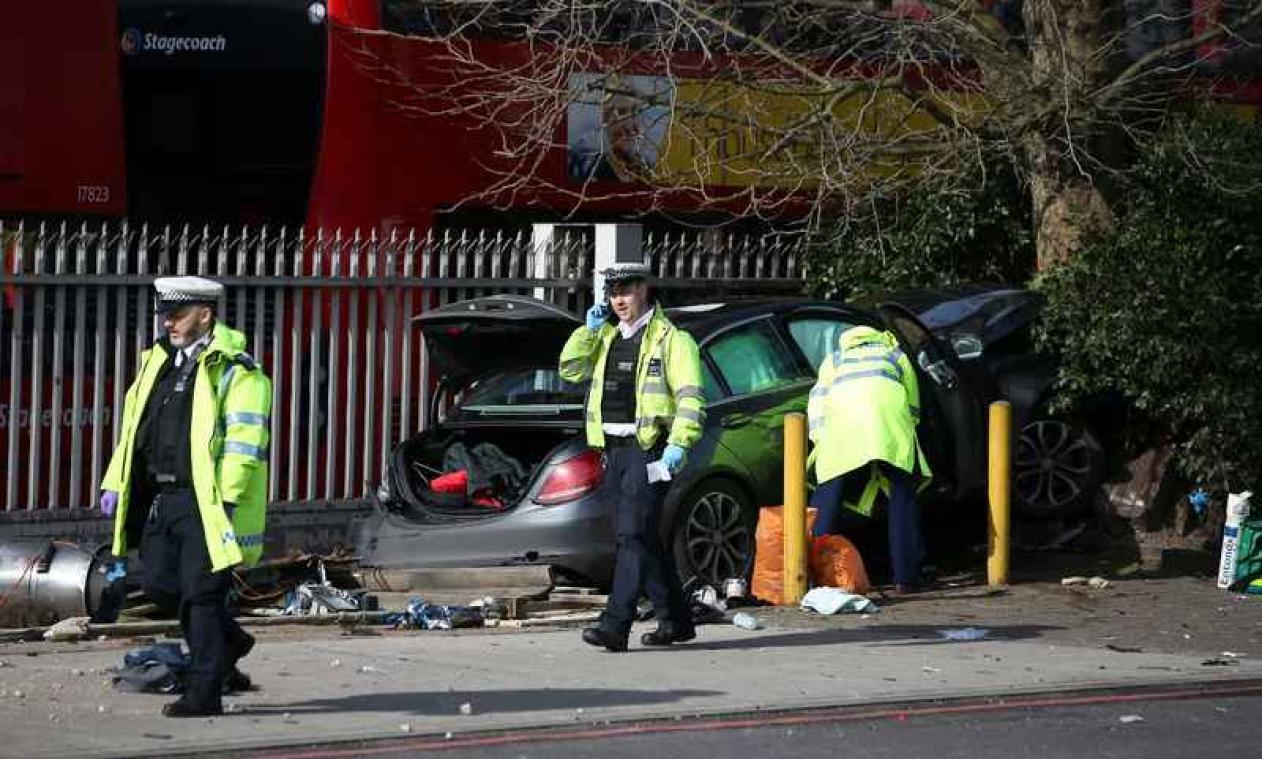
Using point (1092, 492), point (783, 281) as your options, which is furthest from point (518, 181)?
point (1092, 492)

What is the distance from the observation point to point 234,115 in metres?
15.9

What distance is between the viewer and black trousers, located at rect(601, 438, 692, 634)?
11.0m

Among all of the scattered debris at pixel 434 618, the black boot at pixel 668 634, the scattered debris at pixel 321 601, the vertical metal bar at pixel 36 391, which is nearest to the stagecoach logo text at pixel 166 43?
the vertical metal bar at pixel 36 391

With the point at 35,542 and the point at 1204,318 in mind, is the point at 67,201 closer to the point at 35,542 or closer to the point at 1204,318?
the point at 35,542

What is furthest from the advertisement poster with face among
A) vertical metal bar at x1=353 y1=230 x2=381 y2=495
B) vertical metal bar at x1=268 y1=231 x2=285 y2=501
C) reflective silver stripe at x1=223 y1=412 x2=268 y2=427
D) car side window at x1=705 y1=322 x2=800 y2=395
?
reflective silver stripe at x1=223 y1=412 x2=268 y2=427

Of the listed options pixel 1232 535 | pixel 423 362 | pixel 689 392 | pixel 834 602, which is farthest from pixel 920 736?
pixel 423 362

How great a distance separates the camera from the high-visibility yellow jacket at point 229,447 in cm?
886

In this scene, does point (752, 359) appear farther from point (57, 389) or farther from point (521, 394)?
point (57, 389)

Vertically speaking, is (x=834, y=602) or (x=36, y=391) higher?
(x=36, y=391)

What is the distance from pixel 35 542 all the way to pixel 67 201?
3.53 meters

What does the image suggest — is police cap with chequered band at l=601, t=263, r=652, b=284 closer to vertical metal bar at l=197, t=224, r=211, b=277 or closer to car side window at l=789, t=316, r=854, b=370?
car side window at l=789, t=316, r=854, b=370

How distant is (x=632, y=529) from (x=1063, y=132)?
681 centimetres

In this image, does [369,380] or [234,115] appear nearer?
[369,380]

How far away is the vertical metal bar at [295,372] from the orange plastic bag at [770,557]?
3.44 metres
